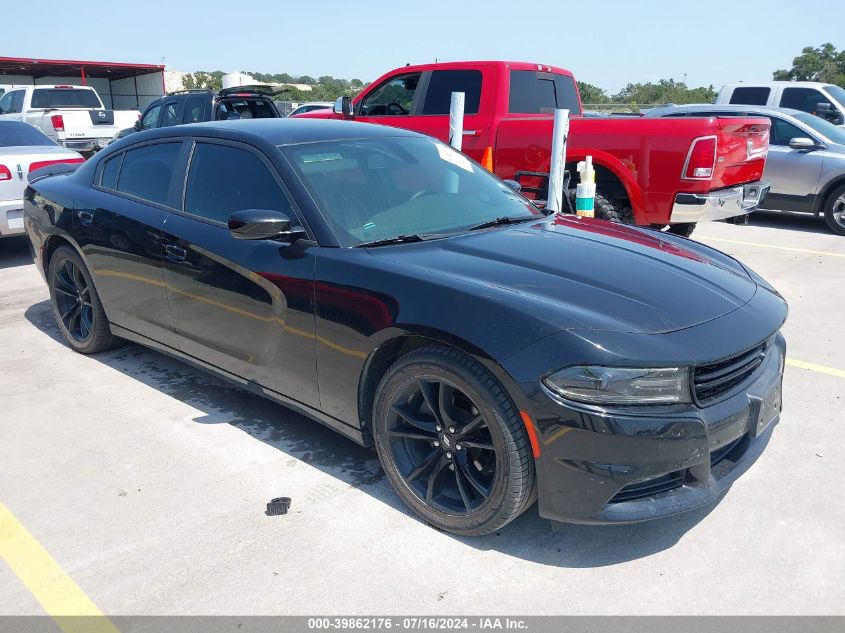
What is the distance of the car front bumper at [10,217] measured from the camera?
7.46m

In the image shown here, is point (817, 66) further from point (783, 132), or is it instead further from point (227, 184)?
point (227, 184)

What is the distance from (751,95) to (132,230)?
38.8ft

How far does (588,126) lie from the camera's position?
280 inches

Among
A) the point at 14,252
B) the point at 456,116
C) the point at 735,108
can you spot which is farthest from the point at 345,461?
the point at 735,108

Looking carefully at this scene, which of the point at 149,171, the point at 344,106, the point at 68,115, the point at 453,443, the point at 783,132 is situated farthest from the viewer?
the point at 68,115

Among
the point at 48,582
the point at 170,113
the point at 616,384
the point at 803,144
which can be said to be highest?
the point at 170,113

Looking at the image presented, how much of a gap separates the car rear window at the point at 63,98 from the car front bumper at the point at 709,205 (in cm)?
1577

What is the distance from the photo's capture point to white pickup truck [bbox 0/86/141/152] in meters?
16.0

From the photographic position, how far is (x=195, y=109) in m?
12.1

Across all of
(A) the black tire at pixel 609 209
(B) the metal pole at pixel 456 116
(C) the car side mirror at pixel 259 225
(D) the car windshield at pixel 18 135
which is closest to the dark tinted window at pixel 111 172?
(C) the car side mirror at pixel 259 225

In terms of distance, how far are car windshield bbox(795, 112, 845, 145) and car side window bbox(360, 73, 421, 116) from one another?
228 inches

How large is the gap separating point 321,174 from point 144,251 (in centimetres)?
129

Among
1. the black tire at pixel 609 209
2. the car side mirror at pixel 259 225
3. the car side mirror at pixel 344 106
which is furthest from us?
the car side mirror at pixel 344 106

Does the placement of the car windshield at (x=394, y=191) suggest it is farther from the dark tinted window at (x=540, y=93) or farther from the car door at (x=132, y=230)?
the dark tinted window at (x=540, y=93)
